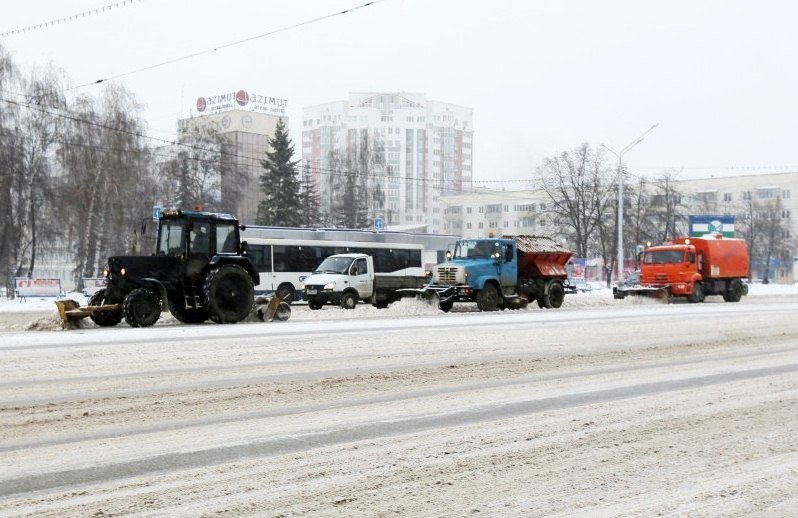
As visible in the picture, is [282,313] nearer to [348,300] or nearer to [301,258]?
[348,300]

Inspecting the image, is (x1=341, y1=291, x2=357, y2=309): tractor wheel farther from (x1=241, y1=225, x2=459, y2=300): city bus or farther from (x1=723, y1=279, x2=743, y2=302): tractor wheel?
(x1=723, y1=279, x2=743, y2=302): tractor wheel

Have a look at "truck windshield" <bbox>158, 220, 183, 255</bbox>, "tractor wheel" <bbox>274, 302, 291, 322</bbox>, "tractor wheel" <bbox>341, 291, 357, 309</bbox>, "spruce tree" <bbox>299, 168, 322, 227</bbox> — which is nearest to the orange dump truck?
"tractor wheel" <bbox>341, 291, 357, 309</bbox>

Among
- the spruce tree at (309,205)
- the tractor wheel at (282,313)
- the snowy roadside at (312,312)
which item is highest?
the spruce tree at (309,205)

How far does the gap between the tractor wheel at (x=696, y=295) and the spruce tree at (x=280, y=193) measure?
3754 centimetres

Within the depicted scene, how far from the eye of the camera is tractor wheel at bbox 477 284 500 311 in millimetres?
27359

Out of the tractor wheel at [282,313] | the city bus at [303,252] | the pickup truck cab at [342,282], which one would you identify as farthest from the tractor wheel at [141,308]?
the city bus at [303,252]

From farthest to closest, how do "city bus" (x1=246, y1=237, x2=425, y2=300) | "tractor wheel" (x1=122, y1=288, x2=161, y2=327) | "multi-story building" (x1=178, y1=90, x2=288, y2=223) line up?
"multi-story building" (x1=178, y1=90, x2=288, y2=223) < "city bus" (x1=246, y1=237, x2=425, y2=300) < "tractor wheel" (x1=122, y1=288, x2=161, y2=327)

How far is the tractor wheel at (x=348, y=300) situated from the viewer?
28.7 metres

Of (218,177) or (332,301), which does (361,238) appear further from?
(218,177)

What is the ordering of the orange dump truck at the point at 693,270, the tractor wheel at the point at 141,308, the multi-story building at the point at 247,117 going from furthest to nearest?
the multi-story building at the point at 247,117 → the orange dump truck at the point at 693,270 → the tractor wheel at the point at 141,308

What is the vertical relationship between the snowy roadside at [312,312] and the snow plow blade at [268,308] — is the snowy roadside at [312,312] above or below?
below

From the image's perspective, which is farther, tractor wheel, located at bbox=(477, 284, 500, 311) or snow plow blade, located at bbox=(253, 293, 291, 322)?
tractor wheel, located at bbox=(477, 284, 500, 311)

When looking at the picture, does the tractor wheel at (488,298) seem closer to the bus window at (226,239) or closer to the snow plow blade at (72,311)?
the bus window at (226,239)

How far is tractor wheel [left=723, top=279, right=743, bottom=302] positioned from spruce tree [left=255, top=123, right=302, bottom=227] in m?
37.1
